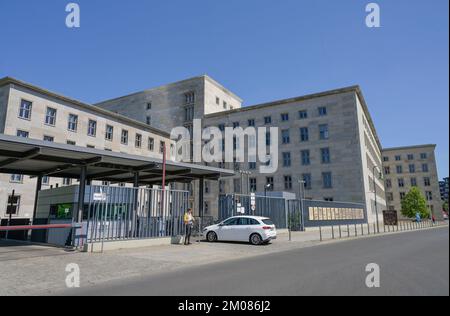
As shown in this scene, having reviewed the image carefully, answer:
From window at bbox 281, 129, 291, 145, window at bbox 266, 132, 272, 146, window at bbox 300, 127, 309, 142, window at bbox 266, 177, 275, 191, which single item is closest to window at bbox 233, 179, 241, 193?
window at bbox 266, 177, 275, 191

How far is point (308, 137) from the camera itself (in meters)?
52.0

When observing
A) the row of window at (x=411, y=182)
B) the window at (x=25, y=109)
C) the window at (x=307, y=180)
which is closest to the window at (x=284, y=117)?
the window at (x=307, y=180)

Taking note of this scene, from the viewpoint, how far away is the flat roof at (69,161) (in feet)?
49.9

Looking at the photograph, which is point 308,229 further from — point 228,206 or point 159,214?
point 159,214

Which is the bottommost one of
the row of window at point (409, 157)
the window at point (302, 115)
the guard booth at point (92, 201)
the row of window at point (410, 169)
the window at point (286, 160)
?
the guard booth at point (92, 201)

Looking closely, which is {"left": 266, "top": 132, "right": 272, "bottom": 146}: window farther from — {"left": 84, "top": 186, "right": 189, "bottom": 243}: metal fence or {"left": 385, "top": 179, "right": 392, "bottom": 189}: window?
{"left": 385, "top": 179, "right": 392, "bottom": 189}: window

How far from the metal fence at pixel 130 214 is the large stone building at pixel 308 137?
1164 inches

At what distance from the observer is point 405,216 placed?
292ft

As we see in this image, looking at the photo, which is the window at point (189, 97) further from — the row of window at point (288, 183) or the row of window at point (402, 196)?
the row of window at point (402, 196)

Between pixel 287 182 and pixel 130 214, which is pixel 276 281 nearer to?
pixel 130 214

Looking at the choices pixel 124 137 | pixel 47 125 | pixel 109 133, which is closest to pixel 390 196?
pixel 124 137

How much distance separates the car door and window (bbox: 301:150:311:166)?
112 ft

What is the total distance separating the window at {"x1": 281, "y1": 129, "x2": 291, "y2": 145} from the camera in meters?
53.8

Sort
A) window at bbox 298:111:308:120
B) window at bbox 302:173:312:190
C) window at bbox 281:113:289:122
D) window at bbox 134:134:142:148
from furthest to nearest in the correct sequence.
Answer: window at bbox 281:113:289:122, window at bbox 298:111:308:120, window at bbox 134:134:142:148, window at bbox 302:173:312:190
